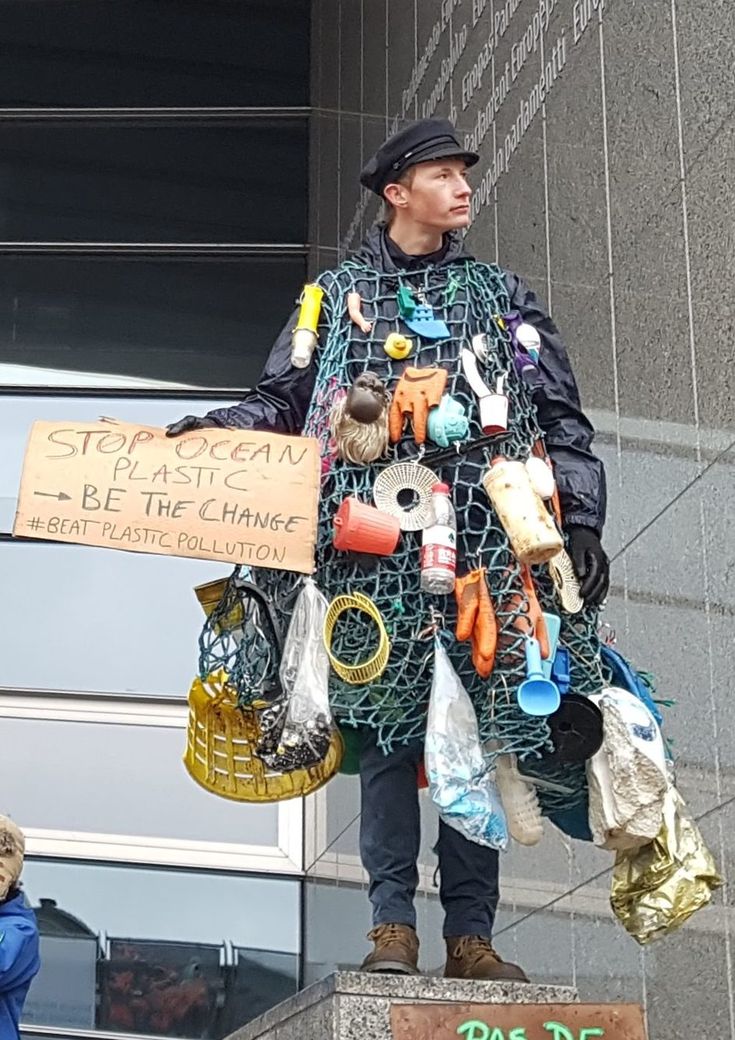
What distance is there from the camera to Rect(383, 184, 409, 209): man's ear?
4.72 metres

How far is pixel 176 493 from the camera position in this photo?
4.28m

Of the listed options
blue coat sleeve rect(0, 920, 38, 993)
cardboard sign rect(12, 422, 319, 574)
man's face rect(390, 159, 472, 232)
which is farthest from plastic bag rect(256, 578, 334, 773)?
blue coat sleeve rect(0, 920, 38, 993)

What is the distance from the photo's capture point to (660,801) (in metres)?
4.25

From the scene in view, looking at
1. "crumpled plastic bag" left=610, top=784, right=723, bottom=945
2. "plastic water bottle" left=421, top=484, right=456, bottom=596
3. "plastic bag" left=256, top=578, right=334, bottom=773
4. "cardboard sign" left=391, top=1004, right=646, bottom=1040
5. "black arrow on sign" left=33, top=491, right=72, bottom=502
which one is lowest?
"cardboard sign" left=391, top=1004, right=646, bottom=1040

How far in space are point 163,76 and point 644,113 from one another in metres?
7.91

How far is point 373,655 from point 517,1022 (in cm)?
93

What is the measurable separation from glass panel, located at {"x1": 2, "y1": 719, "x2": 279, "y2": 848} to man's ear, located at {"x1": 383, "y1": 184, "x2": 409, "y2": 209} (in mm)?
7146

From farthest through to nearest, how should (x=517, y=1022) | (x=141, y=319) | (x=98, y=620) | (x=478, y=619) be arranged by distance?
(x=141, y=319), (x=98, y=620), (x=478, y=619), (x=517, y=1022)

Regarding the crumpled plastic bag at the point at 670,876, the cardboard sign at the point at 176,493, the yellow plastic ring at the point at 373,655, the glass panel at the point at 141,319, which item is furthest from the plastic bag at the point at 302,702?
the glass panel at the point at 141,319

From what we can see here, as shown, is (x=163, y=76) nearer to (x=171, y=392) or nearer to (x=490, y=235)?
(x=171, y=392)

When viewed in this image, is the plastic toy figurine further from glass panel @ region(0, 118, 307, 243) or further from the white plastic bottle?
glass panel @ region(0, 118, 307, 243)

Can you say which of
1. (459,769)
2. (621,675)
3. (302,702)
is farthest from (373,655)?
(621,675)

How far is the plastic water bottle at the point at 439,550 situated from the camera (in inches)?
165

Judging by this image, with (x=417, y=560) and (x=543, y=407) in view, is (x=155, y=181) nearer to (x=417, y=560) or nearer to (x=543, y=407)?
(x=543, y=407)
